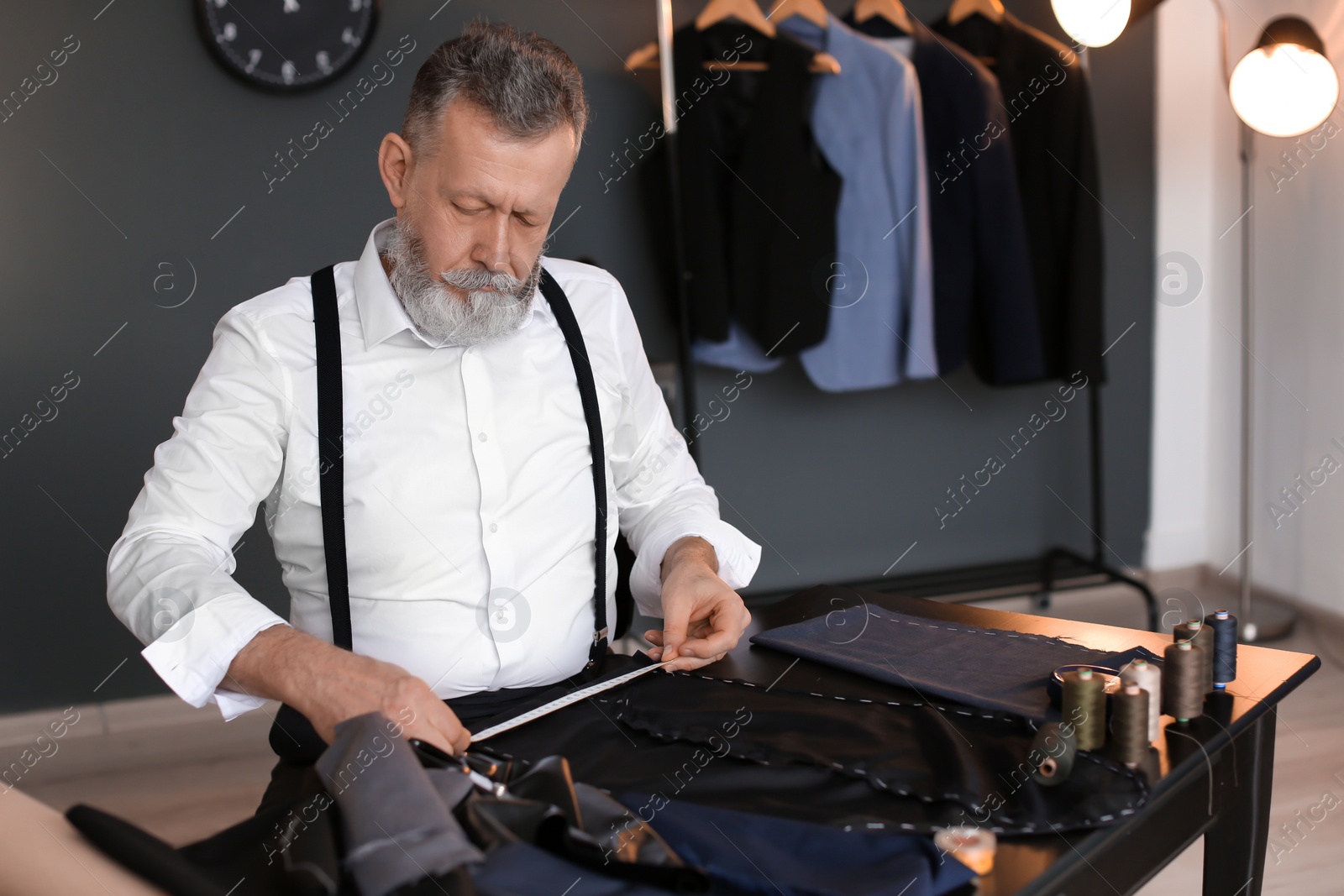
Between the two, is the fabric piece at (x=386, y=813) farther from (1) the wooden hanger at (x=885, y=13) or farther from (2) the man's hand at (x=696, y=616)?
(1) the wooden hanger at (x=885, y=13)

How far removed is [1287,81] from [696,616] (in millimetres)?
2656

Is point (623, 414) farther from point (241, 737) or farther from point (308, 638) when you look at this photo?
point (241, 737)

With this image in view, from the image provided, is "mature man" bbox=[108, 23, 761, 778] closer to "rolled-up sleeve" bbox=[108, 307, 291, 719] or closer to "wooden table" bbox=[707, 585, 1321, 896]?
"rolled-up sleeve" bbox=[108, 307, 291, 719]

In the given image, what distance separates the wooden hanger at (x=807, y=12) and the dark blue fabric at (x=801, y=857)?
2912 mm

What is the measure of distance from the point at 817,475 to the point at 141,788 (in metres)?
2.27

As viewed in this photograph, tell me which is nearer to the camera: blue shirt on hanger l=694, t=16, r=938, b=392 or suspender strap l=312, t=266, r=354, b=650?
suspender strap l=312, t=266, r=354, b=650

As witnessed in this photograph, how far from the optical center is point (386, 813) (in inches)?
32.2

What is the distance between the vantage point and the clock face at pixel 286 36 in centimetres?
300

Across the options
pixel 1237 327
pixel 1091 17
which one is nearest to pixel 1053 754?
pixel 1091 17

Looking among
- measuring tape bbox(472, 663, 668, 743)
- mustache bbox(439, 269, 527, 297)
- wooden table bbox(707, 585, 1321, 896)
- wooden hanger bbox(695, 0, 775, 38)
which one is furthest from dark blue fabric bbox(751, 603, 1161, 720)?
wooden hanger bbox(695, 0, 775, 38)

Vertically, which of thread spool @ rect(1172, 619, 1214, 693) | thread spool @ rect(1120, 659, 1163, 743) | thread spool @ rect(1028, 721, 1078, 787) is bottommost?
thread spool @ rect(1172, 619, 1214, 693)

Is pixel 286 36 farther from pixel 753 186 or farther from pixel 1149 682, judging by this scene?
pixel 1149 682

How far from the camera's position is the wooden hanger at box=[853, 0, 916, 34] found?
3.44m

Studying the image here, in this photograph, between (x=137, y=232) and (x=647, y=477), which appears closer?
(x=647, y=477)
